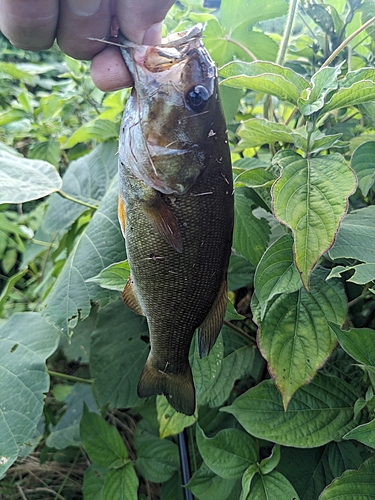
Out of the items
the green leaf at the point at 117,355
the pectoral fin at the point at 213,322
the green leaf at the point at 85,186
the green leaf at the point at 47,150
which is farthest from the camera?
the green leaf at the point at 47,150

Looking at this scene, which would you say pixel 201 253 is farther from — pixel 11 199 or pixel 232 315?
pixel 11 199

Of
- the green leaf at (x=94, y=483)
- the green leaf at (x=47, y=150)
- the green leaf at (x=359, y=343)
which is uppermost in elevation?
the green leaf at (x=359, y=343)

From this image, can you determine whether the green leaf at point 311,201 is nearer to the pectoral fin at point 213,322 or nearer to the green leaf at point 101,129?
the pectoral fin at point 213,322

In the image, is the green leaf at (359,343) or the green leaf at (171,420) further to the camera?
the green leaf at (171,420)

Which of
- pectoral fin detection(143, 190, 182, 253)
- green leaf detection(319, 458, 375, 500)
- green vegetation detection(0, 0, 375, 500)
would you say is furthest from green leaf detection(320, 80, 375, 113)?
green leaf detection(319, 458, 375, 500)

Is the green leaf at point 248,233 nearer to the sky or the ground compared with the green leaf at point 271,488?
nearer to the sky

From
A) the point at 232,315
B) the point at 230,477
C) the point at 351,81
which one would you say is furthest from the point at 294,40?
the point at 230,477

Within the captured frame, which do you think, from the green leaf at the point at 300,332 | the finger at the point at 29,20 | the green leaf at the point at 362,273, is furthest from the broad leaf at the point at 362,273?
the finger at the point at 29,20
